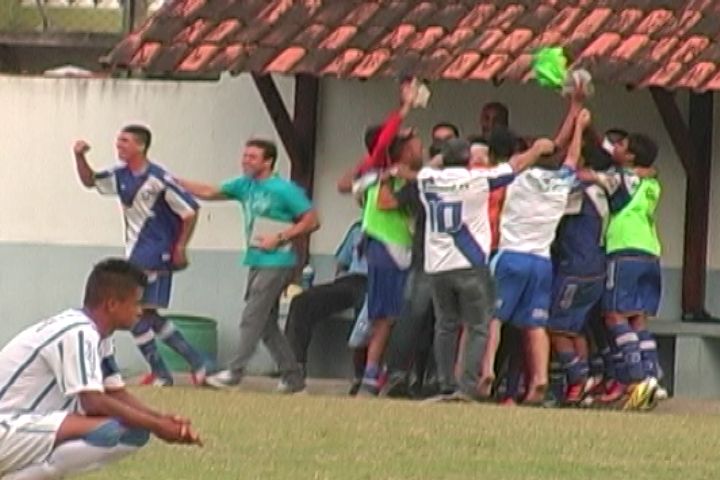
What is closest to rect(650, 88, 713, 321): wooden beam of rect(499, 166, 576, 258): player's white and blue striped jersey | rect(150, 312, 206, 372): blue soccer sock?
rect(499, 166, 576, 258): player's white and blue striped jersey

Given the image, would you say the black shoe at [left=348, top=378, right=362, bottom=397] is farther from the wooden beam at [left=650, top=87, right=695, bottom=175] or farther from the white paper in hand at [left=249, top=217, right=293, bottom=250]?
the wooden beam at [left=650, top=87, right=695, bottom=175]

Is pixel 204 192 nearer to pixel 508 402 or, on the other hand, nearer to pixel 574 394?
pixel 508 402

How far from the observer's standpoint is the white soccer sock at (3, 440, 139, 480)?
29.5ft

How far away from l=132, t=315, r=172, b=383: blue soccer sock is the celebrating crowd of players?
0.01 metres

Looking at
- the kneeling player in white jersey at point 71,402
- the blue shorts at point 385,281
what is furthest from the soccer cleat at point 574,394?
the kneeling player in white jersey at point 71,402

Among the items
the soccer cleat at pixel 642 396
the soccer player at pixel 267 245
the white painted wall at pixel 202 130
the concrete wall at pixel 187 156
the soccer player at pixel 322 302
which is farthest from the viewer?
the concrete wall at pixel 187 156

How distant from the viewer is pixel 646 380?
14750 mm

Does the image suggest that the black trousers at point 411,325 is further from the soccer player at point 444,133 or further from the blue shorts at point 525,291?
the soccer player at point 444,133

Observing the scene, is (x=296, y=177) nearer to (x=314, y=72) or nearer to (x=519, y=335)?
(x=314, y=72)

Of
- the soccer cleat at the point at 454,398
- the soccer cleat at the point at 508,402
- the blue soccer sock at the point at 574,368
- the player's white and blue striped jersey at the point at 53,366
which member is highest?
the player's white and blue striped jersey at the point at 53,366

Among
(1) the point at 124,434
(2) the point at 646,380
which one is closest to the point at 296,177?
(2) the point at 646,380

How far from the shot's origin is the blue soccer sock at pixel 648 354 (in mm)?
14852

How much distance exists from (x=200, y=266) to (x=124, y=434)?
8.30m

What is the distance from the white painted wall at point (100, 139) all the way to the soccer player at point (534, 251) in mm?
2963
